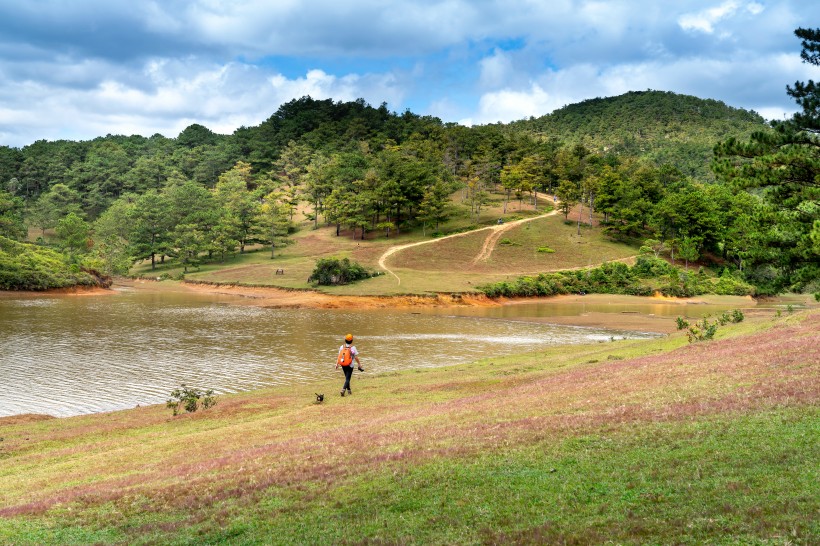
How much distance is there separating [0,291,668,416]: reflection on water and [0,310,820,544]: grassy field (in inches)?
326

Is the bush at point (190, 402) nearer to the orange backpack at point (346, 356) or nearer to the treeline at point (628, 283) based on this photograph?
the orange backpack at point (346, 356)

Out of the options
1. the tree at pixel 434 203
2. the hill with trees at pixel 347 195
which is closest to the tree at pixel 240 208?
the hill with trees at pixel 347 195

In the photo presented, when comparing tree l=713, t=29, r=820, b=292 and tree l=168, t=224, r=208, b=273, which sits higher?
tree l=168, t=224, r=208, b=273

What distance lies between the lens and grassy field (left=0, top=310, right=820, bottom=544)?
972cm

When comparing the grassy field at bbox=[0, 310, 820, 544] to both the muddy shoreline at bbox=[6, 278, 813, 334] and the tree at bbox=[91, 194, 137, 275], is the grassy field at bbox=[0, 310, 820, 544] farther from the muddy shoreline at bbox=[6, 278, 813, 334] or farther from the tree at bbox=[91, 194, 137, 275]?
the tree at bbox=[91, 194, 137, 275]

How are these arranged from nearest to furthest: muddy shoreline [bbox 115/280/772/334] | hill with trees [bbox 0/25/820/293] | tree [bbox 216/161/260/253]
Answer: muddy shoreline [bbox 115/280/772/334] → hill with trees [bbox 0/25/820/293] → tree [bbox 216/161/260/253]

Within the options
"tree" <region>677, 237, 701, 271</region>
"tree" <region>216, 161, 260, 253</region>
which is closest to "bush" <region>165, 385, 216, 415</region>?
"tree" <region>677, 237, 701, 271</region>

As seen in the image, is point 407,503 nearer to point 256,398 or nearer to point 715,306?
point 256,398

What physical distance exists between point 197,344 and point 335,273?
124 ft

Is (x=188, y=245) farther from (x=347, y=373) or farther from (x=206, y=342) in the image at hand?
(x=347, y=373)

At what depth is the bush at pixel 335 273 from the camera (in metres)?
81.8

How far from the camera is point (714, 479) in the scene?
1083 cm

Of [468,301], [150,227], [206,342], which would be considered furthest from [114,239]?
[206,342]

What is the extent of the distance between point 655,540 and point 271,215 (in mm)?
108643
